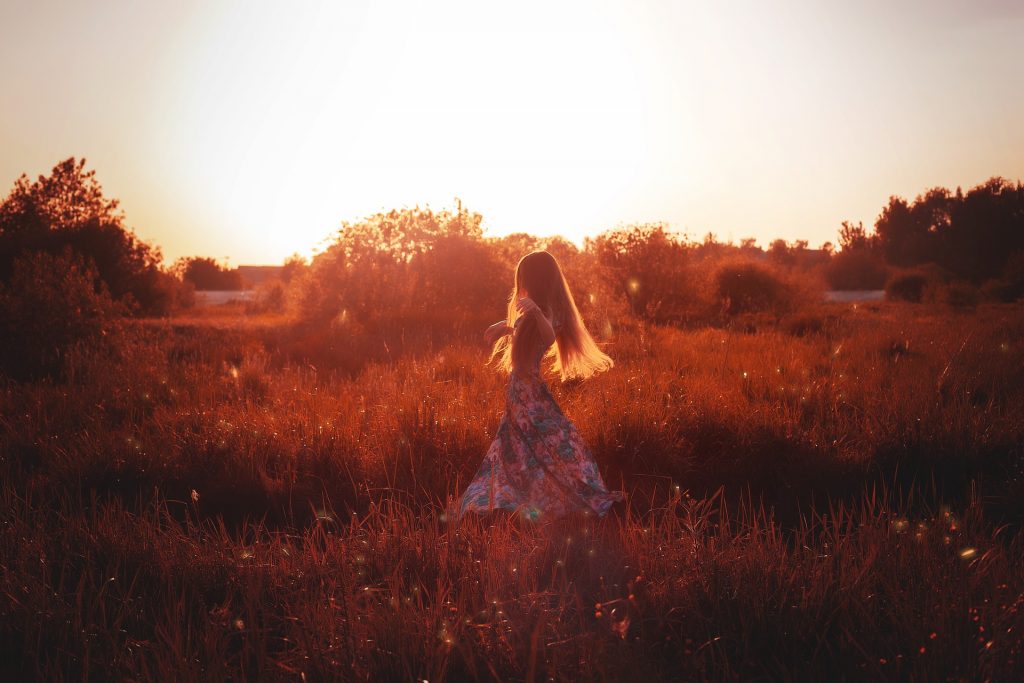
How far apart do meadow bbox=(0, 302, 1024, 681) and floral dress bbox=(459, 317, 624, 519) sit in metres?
0.23

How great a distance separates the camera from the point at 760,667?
237 centimetres

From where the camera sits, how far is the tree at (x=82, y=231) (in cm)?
3180

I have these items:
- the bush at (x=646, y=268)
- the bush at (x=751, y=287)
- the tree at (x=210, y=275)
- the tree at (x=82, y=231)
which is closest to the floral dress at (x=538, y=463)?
the bush at (x=646, y=268)

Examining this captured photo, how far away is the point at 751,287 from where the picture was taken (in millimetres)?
25266

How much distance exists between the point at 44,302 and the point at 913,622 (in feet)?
40.7

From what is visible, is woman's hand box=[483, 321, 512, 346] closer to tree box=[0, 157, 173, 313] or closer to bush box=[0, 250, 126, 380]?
bush box=[0, 250, 126, 380]

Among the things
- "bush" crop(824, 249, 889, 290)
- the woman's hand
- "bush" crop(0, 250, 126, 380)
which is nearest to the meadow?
the woman's hand

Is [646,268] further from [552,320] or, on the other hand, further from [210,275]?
[210,275]

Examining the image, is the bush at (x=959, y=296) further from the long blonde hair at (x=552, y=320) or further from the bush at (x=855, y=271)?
the long blonde hair at (x=552, y=320)

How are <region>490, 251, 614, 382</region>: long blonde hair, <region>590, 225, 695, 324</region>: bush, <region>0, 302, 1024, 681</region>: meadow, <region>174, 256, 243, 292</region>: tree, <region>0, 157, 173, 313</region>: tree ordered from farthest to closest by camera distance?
<region>174, 256, 243, 292</region>: tree, <region>0, 157, 173, 313</region>: tree, <region>590, 225, 695, 324</region>: bush, <region>490, 251, 614, 382</region>: long blonde hair, <region>0, 302, 1024, 681</region>: meadow

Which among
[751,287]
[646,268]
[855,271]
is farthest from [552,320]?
[855,271]

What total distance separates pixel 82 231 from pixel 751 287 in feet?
103

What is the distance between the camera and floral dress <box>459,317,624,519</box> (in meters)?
4.58

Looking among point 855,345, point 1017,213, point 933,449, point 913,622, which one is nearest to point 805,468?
point 933,449
